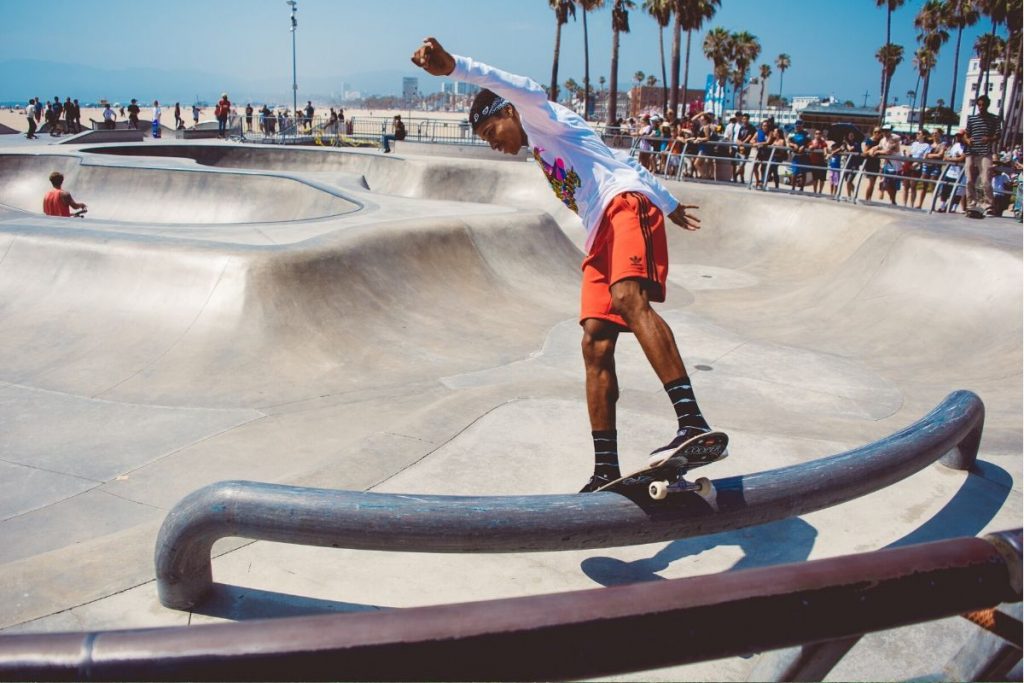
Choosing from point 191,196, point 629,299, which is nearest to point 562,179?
point 629,299

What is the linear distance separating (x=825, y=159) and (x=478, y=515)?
62.9 feet

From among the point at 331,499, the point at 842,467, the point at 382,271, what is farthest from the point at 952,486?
the point at 382,271

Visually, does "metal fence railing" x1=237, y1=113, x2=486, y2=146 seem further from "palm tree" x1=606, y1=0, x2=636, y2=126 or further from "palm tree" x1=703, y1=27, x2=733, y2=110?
"palm tree" x1=703, y1=27, x2=733, y2=110

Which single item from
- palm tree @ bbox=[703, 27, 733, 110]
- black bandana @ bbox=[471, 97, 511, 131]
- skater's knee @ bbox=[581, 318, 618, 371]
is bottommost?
skater's knee @ bbox=[581, 318, 618, 371]

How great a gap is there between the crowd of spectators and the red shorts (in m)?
12.7

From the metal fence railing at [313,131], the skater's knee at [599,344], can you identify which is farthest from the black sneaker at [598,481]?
the metal fence railing at [313,131]

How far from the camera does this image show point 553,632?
99 centimetres

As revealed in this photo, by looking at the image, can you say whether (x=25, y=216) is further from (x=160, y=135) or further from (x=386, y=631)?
(x=160, y=135)

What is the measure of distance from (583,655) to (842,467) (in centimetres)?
218

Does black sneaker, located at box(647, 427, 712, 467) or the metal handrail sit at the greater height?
the metal handrail

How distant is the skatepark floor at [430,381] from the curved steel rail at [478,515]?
37 cm

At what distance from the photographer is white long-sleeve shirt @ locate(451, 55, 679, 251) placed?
3.34 metres

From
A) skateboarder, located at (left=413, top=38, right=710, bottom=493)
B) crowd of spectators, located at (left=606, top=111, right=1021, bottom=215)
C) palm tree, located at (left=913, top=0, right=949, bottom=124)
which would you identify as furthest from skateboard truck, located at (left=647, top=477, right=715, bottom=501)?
palm tree, located at (left=913, top=0, right=949, bottom=124)

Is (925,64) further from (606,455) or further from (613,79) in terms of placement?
(606,455)
